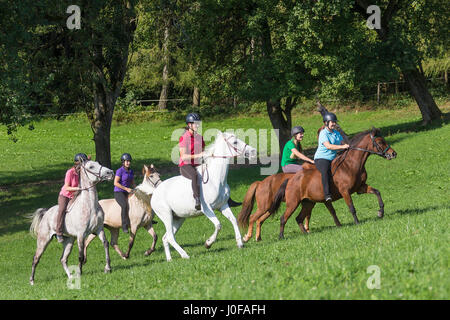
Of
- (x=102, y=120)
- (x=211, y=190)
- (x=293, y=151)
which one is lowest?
(x=211, y=190)

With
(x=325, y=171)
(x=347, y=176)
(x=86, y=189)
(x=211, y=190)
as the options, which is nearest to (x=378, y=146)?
(x=347, y=176)

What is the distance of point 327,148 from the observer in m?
15.9

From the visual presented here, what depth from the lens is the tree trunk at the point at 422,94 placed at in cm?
3969

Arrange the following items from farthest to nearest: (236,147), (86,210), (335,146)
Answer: (335,146) → (86,210) → (236,147)

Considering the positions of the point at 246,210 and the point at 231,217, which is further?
the point at 246,210

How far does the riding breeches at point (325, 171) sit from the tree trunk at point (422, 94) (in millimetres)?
25222

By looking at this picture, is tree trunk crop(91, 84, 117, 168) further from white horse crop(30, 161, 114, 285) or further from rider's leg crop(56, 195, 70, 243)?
white horse crop(30, 161, 114, 285)

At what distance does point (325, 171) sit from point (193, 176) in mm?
3322

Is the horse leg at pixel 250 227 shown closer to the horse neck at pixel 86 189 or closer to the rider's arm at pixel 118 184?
the rider's arm at pixel 118 184

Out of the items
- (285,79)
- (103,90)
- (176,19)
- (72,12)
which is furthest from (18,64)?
(285,79)

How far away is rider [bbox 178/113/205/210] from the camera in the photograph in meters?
14.6

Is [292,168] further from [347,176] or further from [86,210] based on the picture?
[86,210]

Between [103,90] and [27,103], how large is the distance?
21.4 ft
